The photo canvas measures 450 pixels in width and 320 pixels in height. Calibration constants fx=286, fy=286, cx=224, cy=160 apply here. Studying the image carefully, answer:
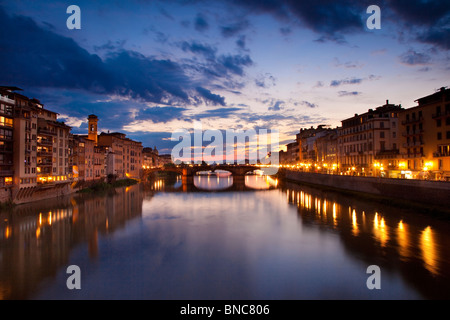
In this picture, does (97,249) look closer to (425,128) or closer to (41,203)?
(41,203)

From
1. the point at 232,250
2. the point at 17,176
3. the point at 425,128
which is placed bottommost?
the point at 232,250

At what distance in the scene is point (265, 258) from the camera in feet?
52.7

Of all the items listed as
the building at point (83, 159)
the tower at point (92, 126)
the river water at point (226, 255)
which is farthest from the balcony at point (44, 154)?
the tower at point (92, 126)

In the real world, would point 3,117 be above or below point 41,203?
above

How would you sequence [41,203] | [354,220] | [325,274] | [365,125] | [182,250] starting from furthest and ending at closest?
[365,125] < [41,203] < [354,220] < [182,250] < [325,274]

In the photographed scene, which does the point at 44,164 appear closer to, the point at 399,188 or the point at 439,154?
the point at 399,188

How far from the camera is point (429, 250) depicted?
655 inches

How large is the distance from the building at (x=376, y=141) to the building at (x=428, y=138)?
3494mm

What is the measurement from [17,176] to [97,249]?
19.6 m

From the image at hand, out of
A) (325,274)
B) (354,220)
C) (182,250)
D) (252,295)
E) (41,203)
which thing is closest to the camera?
(252,295)

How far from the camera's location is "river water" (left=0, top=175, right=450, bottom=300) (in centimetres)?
1201

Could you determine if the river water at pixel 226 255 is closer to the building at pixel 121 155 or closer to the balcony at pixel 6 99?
the balcony at pixel 6 99

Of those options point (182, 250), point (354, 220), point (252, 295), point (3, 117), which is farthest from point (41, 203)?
point (354, 220)

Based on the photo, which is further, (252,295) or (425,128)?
(425,128)
